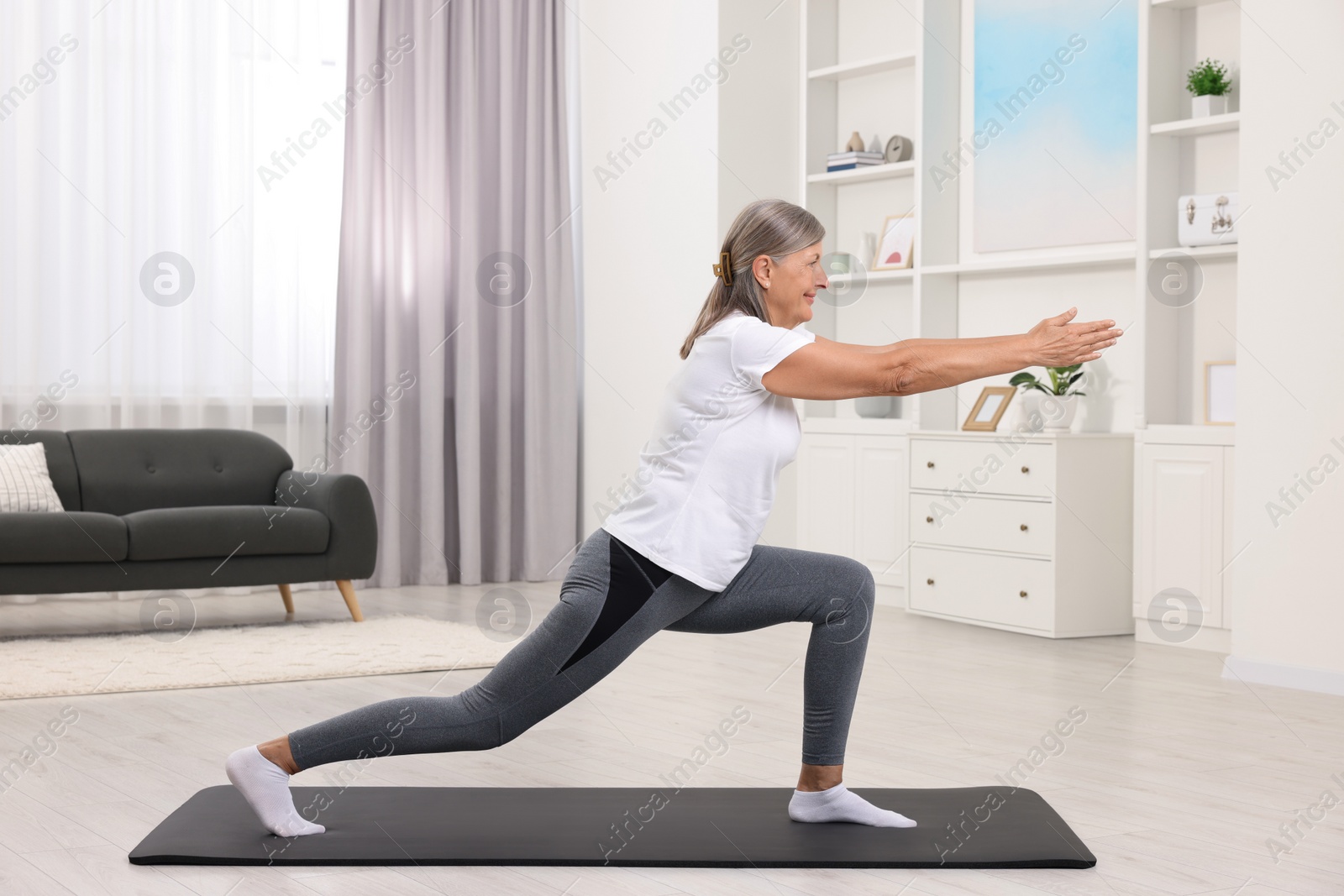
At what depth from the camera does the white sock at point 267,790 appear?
2285mm

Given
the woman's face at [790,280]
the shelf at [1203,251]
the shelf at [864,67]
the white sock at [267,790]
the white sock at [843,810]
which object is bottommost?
the white sock at [843,810]

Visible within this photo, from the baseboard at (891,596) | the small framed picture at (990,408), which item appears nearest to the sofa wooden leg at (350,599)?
the baseboard at (891,596)

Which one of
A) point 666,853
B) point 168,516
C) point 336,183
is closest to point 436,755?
point 666,853

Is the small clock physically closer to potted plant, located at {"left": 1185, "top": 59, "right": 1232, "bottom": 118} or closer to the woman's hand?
potted plant, located at {"left": 1185, "top": 59, "right": 1232, "bottom": 118}

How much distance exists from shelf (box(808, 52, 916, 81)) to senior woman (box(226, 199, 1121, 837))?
3.69 m

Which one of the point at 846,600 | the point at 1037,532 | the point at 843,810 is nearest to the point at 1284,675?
the point at 1037,532

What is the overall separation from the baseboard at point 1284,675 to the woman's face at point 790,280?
2417 mm

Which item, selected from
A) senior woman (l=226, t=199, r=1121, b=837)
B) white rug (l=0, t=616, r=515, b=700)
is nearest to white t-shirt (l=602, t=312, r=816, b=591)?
senior woman (l=226, t=199, r=1121, b=837)

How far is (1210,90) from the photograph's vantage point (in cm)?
472

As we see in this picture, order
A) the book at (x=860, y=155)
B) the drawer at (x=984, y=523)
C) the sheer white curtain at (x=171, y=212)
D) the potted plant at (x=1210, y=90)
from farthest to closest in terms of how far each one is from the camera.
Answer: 1. the book at (x=860, y=155)
2. the sheer white curtain at (x=171, y=212)
3. the drawer at (x=984, y=523)
4. the potted plant at (x=1210, y=90)

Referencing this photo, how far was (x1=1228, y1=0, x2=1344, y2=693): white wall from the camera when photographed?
156 inches

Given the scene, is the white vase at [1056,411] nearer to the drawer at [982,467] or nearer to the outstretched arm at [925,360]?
the drawer at [982,467]

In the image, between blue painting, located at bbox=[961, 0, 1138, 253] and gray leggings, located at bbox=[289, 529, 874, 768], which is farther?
blue painting, located at bbox=[961, 0, 1138, 253]

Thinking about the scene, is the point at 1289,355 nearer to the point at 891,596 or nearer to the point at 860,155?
the point at 891,596
